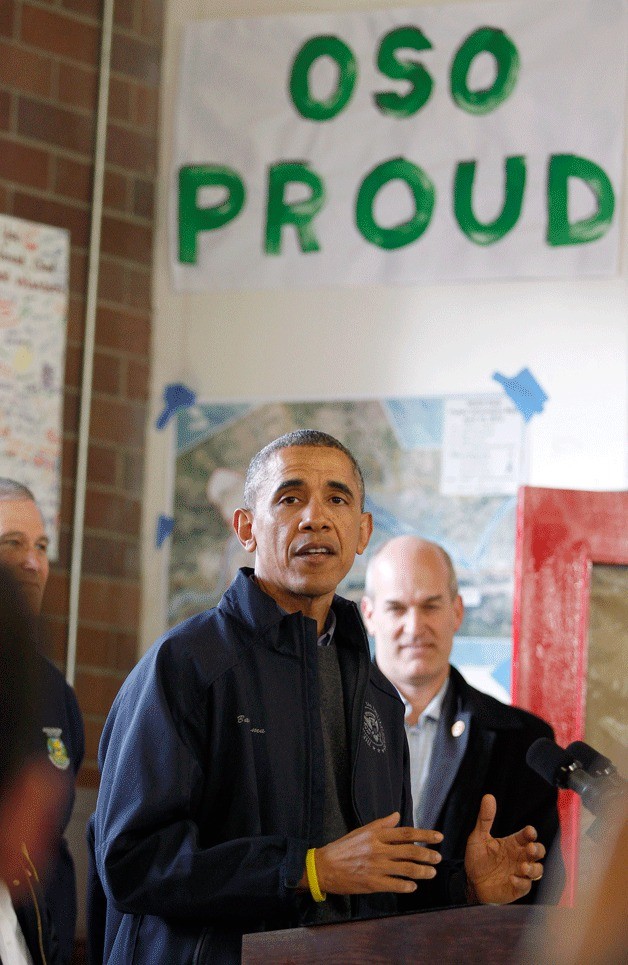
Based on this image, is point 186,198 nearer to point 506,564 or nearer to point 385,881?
point 506,564

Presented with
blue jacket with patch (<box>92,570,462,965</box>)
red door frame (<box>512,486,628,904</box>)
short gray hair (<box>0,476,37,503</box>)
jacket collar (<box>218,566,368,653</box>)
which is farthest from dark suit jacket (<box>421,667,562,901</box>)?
short gray hair (<box>0,476,37,503</box>)

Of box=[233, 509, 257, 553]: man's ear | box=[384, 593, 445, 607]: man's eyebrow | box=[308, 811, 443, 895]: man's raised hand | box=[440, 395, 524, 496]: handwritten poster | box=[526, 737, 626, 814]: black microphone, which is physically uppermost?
box=[440, 395, 524, 496]: handwritten poster

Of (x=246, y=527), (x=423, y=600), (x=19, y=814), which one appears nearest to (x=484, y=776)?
(x=423, y=600)

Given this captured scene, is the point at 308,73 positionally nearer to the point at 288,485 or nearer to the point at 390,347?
the point at 390,347

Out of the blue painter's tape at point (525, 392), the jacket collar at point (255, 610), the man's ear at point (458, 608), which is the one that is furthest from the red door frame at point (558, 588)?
the jacket collar at point (255, 610)

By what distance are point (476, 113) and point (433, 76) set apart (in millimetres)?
174

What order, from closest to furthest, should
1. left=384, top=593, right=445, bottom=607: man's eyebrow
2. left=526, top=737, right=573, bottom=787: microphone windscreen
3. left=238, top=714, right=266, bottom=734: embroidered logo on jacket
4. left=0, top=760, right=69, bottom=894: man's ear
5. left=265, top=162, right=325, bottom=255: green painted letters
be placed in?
left=0, top=760, right=69, bottom=894: man's ear → left=526, top=737, right=573, bottom=787: microphone windscreen → left=238, top=714, right=266, bottom=734: embroidered logo on jacket → left=384, top=593, right=445, bottom=607: man's eyebrow → left=265, top=162, right=325, bottom=255: green painted letters

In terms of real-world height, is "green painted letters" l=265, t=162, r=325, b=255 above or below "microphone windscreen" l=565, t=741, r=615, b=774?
above

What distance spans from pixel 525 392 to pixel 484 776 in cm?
127

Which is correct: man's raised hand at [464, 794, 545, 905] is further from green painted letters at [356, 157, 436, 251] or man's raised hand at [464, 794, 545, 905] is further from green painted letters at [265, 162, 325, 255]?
green painted letters at [265, 162, 325, 255]

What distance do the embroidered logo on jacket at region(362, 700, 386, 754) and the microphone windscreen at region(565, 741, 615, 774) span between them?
383 millimetres

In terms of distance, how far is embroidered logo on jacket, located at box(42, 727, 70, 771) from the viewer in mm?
3256

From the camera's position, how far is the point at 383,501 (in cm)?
421

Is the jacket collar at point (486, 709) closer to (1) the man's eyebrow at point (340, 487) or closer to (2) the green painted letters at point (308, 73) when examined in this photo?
(1) the man's eyebrow at point (340, 487)
